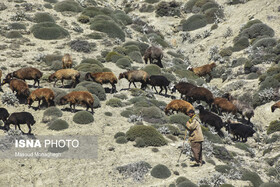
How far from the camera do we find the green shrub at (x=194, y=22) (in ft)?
163

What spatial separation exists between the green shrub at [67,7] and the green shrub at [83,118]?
1088 inches

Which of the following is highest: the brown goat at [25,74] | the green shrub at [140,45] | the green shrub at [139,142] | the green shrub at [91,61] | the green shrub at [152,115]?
the brown goat at [25,74]

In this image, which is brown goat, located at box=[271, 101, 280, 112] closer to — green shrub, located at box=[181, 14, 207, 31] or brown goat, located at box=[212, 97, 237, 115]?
brown goat, located at box=[212, 97, 237, 115]

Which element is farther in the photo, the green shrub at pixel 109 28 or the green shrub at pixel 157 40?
the green shrub at pixel 157 40

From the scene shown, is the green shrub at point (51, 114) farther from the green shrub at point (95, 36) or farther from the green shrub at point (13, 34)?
the green shrub at point (95, 36)

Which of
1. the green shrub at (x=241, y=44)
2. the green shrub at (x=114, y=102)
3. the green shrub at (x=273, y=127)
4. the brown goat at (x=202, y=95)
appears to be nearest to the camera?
the green shrub at (x=273, y=127)

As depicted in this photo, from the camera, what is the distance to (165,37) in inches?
2036

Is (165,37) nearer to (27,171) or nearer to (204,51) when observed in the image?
(204,51)

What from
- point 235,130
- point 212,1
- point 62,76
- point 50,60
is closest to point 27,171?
point 62,76

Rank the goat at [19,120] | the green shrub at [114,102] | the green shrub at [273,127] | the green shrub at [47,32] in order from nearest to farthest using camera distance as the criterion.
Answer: the goat at [19,120], the green shrub at [273,127], the green shrub at [114,102], the green shrub at [47,32]

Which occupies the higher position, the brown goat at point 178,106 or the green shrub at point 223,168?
the green shrub at point 223,168

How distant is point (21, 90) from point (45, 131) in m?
4.35

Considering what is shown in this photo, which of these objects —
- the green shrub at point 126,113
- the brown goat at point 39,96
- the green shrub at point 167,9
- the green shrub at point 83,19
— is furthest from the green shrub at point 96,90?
the green shrub at point 167,9

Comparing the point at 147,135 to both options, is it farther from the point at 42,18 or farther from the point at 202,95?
the point at 42,18
